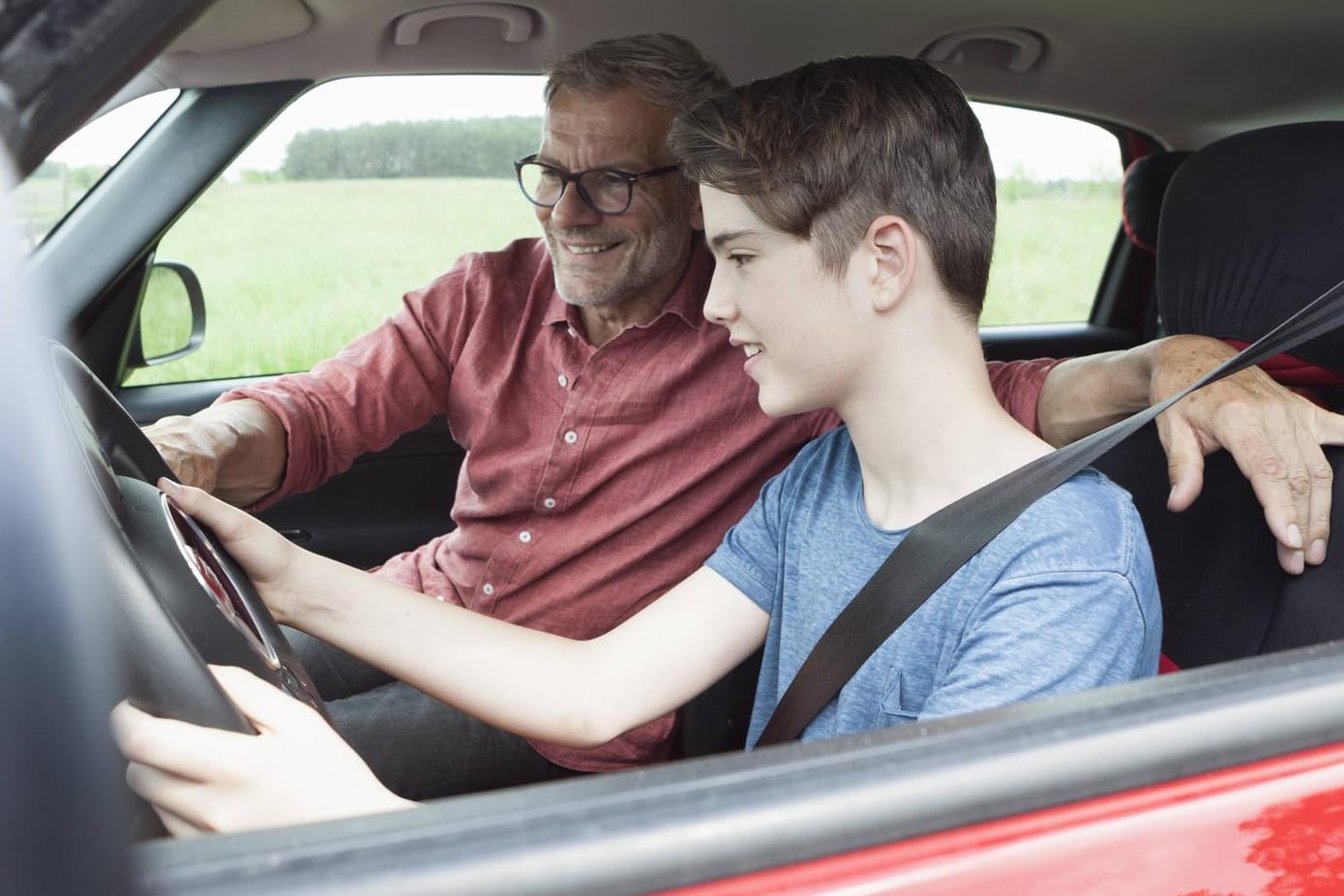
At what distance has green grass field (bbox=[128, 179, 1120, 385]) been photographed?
292 cm

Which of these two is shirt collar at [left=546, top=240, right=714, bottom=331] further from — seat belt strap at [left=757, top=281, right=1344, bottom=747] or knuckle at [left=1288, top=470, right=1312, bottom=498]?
knuckle at [left=1288, top=470, right=1312, bottom=498]

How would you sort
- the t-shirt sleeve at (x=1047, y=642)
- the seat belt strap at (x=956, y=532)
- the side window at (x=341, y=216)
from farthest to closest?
the side window at (x=341, y=216)
the seat belt strap at (x=956, y=532)
the t-shirt sleeve at (x=1047, y=642)

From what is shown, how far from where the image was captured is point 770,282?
1461mm

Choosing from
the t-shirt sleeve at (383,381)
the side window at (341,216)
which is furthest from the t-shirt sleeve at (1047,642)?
the side window at (341,216)

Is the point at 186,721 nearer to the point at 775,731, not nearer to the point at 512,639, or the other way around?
the point at 512,639

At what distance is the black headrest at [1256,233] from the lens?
5.35 feet

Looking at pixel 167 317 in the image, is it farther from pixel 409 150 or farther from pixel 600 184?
pixel 409 150

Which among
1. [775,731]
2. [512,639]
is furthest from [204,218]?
[775,731]

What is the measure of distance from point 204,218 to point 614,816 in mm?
2265

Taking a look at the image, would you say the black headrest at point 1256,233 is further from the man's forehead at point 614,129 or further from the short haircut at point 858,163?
the man's forehead at point 614,129

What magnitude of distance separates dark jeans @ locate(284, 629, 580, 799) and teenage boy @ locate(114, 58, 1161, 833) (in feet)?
1.56

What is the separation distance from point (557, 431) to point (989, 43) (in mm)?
1132

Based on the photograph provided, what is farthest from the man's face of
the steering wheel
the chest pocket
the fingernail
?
the fingernail

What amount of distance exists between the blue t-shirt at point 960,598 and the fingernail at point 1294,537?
0.63ft
